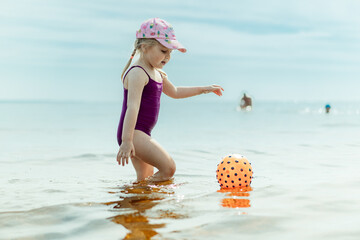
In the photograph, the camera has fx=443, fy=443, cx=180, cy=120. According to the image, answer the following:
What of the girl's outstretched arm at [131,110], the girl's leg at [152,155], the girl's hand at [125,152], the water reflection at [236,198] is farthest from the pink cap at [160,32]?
the water reflection at [236,198]

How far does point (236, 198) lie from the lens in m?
4.77

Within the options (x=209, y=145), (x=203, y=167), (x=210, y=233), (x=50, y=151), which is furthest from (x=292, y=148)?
(x=210, y=233)

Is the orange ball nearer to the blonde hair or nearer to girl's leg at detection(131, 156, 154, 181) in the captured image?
girl's leg at detection(131, 156, 154, 181)

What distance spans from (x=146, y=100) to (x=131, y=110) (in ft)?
1.28

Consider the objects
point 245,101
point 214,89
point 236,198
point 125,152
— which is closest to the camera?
point 236,198

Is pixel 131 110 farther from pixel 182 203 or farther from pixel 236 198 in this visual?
pixel 236 198

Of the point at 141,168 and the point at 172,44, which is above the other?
the point at 172,44

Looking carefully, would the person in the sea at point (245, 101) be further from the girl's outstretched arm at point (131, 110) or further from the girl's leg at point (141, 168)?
the girl's outstretched arm at point (131, 110)

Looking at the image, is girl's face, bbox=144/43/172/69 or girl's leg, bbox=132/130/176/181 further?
girl's face, bbox=144/43/172/69

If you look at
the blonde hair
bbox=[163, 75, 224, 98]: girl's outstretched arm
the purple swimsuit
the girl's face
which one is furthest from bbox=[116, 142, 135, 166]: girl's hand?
bbox=[163, 75, 224, 98]: girl's outstretched arm

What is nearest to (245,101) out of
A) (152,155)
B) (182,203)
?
(152,155)

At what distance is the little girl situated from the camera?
5387mm

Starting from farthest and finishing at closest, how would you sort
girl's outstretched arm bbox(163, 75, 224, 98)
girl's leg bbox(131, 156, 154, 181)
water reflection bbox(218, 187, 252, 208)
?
girl's outstretched arm bbox(163, 75, 224, 98) < girl's leg bbox(131, 156, 154, 181) < water reflection bbox(218, 187, 252, 208)

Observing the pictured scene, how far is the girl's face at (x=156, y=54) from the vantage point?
561 centimetres
